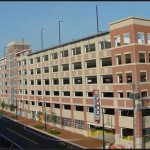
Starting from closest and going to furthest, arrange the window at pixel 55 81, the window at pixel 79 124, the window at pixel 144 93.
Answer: the window at pixel 144 93, the window at pixel 79 124, the window at pixel 55 81

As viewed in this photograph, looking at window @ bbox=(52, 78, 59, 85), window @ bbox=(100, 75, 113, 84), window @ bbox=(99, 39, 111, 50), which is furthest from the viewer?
window @ bbox=(52, 78, 59, 85)

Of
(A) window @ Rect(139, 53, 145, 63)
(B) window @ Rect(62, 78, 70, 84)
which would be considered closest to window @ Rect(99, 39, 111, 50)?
(A) window @ Rect(139, 53, 145, 63)

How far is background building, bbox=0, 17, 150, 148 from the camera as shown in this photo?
163 ft

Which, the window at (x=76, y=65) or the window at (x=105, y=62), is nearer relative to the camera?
the window at (x=105, y=62)

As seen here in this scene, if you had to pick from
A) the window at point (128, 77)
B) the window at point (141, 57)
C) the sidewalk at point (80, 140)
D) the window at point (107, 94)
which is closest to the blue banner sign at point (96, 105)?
the window at point (107, 94)

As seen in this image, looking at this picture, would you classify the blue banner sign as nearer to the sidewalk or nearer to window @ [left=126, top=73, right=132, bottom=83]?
the sidewalk

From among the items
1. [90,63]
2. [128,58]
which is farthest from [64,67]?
[128,58]

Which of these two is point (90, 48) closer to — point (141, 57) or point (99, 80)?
point (99, 80)

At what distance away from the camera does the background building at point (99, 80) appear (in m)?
49.6

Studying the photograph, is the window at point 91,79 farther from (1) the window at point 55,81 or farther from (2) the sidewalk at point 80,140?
(1) the window at point 55,81

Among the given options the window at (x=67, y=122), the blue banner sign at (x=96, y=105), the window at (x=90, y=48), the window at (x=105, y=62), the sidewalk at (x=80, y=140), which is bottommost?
the sidewalk at (x=80, y=140)

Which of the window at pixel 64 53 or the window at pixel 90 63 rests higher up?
the window at pixel 64 53

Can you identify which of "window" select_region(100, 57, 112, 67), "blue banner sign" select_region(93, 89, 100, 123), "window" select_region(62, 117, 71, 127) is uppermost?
"window" select_region(100, 57, 112, 67)

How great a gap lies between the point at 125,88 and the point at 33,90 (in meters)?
45.6
